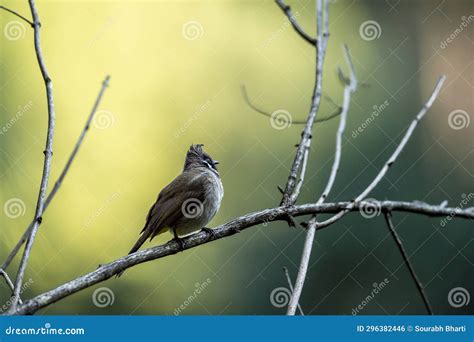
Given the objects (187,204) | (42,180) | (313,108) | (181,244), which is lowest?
(181,244)

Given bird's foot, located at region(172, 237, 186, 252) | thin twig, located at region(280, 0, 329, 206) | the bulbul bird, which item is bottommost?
bird's foot, located at region(172, 237, 186, 252)

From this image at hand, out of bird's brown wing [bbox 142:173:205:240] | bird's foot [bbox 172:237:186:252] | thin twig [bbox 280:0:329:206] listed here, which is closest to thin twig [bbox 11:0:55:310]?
bird's foot [bbox 172:237:186:252]

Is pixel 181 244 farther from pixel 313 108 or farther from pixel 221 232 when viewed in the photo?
pixel 313 108

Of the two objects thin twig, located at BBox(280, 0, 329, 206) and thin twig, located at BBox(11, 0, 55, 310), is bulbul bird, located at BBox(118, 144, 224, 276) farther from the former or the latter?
thin twig, located at BBox(11, 0, 55, 310)

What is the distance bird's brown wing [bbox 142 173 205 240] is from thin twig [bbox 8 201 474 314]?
2.32 ft

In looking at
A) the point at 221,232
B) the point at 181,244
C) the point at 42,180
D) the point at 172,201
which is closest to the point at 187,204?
the point at 172,201

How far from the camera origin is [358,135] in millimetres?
5883

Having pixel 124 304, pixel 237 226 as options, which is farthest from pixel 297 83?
pixel 237 226

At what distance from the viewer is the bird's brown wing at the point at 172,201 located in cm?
381

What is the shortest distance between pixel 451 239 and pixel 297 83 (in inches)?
83.6

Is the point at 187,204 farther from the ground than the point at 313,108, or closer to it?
closer to it

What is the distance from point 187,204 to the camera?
13.0 ft

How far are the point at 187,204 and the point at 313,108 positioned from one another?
116 cm

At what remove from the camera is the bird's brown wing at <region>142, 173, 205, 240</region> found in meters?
3.81
